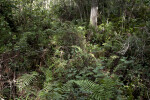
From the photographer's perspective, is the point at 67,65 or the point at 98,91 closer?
the point at 98,91

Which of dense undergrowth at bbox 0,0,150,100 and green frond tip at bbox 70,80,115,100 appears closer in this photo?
green frond tip at bbox 70,80,115,100

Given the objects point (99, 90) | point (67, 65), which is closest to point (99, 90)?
point (99, 90)

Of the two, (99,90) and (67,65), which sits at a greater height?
(67,65)

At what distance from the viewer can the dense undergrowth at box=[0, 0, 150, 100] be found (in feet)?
7.46

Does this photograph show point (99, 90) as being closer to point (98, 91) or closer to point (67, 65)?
point (98, 91)

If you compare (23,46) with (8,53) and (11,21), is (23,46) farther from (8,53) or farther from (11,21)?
(11,21)

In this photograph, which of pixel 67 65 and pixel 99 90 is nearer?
pixel 99 90

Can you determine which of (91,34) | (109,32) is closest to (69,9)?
(91,34)

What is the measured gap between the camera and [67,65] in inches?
123

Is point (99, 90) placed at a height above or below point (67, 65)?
below

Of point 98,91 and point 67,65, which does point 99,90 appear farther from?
point 67,65

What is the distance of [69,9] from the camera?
24.3 feet

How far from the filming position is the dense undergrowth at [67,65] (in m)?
2.27

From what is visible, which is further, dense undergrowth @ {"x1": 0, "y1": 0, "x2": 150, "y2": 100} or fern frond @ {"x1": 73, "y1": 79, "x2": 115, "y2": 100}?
dense undergrowth @ {"x1": 0, "y1": 0, "x2": 150, "y2": 100}
